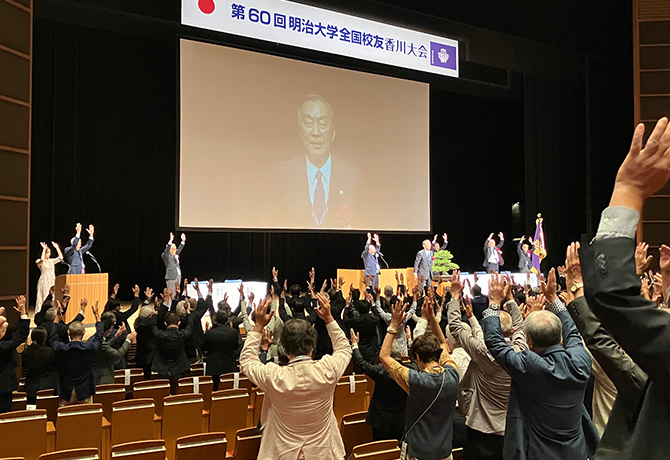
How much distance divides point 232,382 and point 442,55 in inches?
355

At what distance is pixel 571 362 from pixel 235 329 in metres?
3.65

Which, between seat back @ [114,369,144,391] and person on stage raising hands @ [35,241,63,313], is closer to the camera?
seat back @ [114,369,144,391]

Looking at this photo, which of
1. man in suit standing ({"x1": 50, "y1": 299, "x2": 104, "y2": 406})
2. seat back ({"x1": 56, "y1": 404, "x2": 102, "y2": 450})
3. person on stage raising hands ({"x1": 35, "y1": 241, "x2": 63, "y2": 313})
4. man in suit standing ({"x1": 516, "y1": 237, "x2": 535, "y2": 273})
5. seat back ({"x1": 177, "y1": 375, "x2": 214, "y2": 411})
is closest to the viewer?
seat back ({"x1": 56, "y1": 404, "x2": 102, "y2": 450})

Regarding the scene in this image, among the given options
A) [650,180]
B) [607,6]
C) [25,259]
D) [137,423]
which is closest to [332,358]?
[137,423]

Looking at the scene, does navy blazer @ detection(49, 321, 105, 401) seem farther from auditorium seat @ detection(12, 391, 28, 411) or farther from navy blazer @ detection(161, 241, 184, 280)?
navy blazer @ detection(161, 241, 184, 280)

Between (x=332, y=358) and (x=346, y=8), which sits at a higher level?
(x=346, y=8)

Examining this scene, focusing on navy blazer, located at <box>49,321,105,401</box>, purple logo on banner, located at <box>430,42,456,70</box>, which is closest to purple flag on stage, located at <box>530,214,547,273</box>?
purple logo on banner, located at <box>430,42,456,70</box>

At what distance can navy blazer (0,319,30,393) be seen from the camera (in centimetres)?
433

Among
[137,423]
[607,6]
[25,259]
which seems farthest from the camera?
[607,6]

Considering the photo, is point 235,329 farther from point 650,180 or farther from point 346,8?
point 346,8

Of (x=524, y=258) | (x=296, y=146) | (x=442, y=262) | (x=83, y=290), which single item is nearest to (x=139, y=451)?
(x=83, y=290)

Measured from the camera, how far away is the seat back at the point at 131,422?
370 cm

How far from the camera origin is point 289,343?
2.76m

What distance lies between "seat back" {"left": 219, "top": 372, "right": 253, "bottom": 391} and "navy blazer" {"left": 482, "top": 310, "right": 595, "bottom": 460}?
294 centimetres
